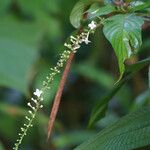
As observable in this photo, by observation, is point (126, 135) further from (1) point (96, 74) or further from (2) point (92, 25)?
(1) point (96, 74)

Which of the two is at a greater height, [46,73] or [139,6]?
[46,73]

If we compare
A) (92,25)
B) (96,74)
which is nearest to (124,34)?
(92,25)

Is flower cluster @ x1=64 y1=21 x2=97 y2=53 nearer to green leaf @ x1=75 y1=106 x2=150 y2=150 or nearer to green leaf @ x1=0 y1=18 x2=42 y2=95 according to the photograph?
green leaf @ x1=75 y1=106 x2=150 y2=150

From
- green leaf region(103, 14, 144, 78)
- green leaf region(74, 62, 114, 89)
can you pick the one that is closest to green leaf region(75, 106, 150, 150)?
green leaf region(103, 14, 144, 78)

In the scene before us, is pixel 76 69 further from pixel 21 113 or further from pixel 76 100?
pixel 21 113

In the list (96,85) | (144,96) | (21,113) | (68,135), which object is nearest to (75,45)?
(144,96)

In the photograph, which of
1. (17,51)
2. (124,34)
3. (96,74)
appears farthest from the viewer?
(96,74)

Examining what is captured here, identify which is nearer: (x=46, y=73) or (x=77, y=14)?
(x=77, y=14)
